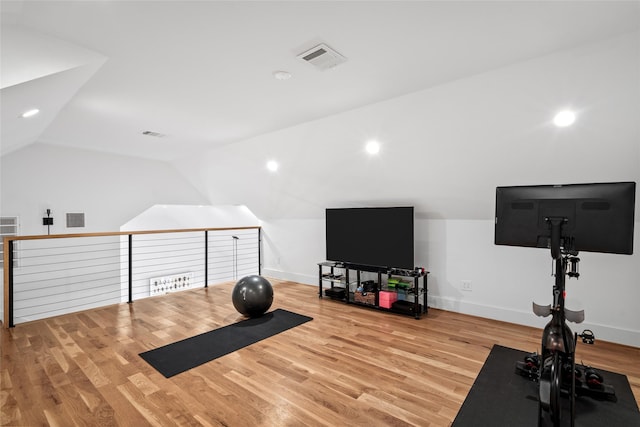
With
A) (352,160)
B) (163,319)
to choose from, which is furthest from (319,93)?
(163,319)

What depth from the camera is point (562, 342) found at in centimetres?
191

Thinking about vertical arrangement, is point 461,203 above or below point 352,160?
below

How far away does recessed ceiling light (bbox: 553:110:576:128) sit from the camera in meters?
2.68

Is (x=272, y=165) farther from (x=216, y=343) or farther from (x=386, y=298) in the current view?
(x=216, y=343)

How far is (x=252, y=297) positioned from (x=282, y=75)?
2.48m

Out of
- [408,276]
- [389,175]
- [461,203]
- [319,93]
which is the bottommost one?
[408,276]

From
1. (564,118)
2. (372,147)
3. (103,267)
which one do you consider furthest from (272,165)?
(103,267)

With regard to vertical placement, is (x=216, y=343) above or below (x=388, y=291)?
below

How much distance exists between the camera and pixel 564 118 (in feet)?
8.91

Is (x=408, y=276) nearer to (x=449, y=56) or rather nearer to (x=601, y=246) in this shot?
(x=601, y=246)

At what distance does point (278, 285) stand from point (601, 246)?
4.47m

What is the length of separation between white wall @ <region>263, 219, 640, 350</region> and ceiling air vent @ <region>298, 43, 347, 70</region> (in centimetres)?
246

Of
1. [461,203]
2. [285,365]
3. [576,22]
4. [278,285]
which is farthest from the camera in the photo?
[278,285]

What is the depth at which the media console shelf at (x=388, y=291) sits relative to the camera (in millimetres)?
3957
